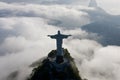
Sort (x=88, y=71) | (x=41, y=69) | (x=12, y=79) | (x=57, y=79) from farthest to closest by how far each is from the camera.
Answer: (x=88, y=71), (x=12, y=79), (x=41, y=69), (x=57, y=79)

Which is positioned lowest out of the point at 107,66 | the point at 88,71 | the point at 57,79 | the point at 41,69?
the point at 57,79

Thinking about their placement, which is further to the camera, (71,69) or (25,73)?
(25,73)

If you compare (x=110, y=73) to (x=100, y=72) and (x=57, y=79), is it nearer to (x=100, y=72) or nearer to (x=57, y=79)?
(x=100, y=72)

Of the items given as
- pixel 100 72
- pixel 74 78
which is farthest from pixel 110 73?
pixel 74 78

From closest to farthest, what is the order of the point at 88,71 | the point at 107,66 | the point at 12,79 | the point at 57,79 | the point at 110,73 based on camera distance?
the point at 57,79 < the point at 12,79 < the point at 88,71 < the point at 110,73 < the point at 107,66

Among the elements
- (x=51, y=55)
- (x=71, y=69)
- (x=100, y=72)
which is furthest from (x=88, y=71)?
(x=71, y=69)

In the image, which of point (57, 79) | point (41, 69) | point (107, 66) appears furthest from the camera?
point (107, 66)

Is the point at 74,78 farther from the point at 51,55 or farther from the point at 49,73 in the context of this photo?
the point at 51,55

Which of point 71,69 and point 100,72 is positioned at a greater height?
point 100,72

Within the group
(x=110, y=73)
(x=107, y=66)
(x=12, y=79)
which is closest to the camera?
(x=12, y=79)
